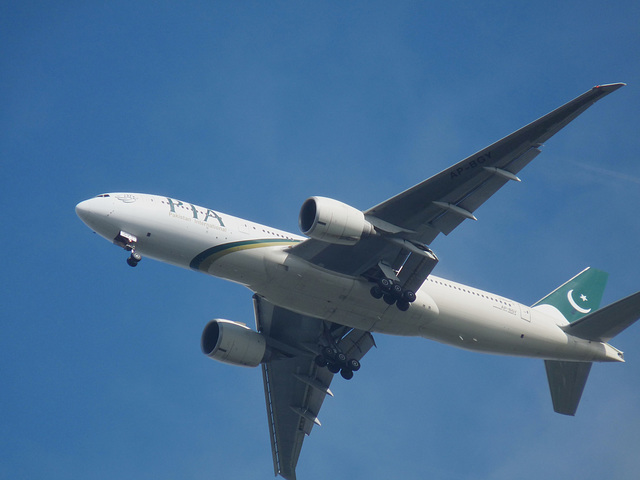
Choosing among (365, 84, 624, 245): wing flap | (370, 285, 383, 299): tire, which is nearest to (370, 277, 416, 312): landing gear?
(370, 285, 383, 299): tire

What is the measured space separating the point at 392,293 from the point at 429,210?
3.42 m

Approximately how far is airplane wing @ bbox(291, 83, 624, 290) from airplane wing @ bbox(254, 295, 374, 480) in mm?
5507

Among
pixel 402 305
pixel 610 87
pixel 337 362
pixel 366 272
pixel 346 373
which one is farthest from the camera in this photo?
pixel 346 373

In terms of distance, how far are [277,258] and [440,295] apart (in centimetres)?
698

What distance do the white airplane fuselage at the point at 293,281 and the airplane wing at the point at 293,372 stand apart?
11.6ft

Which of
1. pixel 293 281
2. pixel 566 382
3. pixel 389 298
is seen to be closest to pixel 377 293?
pixel 389 298

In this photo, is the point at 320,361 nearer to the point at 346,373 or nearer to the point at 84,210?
the point at 346,373

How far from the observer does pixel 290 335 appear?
35.2 m

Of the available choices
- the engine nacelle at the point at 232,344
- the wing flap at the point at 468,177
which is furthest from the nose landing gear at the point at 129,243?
the wing flap at the point at 468,177

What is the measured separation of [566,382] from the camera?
35062 mm

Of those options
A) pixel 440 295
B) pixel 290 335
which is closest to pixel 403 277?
pixel 440 295

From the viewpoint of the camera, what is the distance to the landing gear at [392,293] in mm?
29453

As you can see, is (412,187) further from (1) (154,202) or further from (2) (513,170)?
(1) (154,202)

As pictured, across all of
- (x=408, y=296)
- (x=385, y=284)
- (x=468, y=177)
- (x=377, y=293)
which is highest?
(x=468, y=177)
